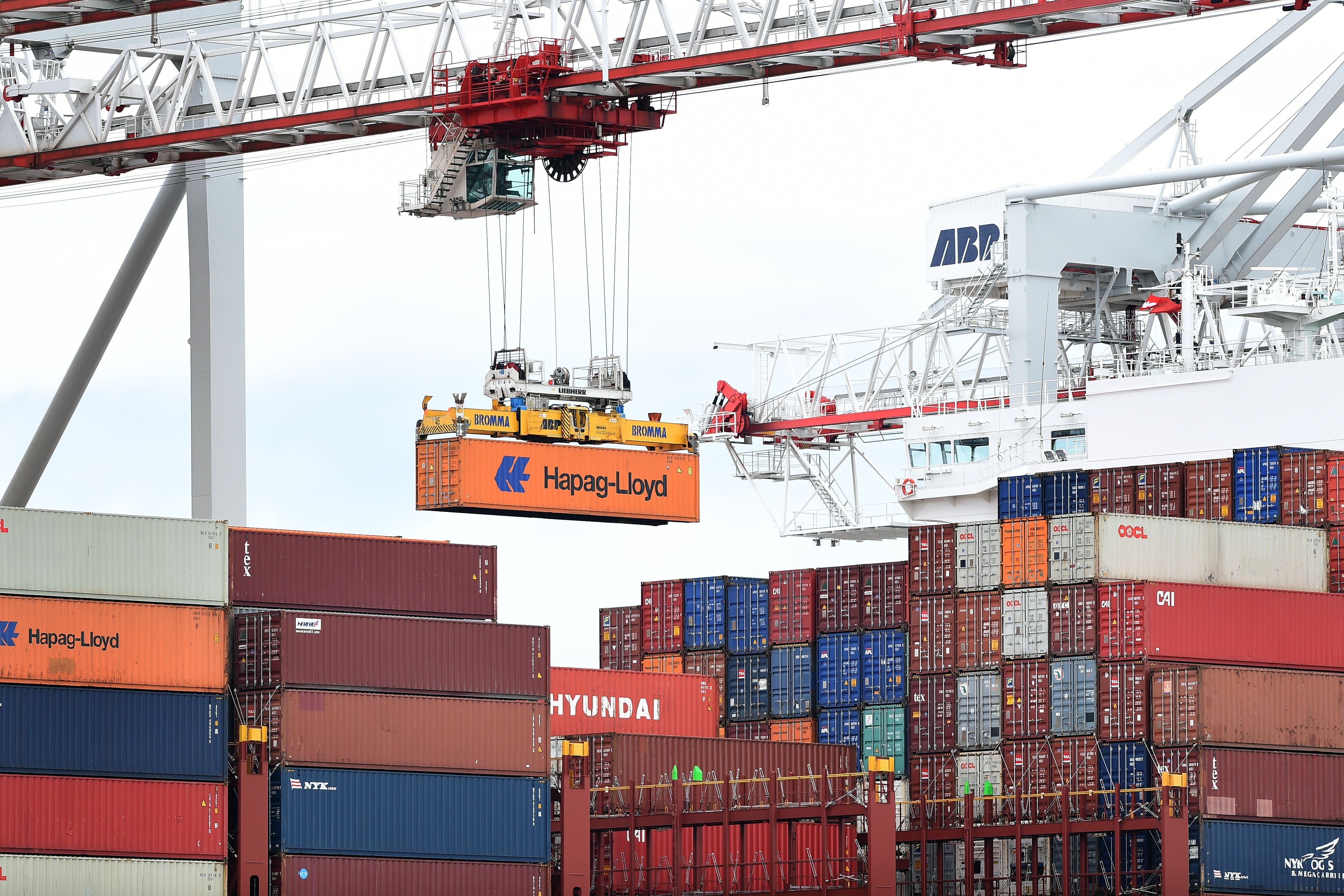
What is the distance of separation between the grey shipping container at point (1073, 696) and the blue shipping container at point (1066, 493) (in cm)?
562

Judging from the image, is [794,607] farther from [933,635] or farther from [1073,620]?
[1073,620]

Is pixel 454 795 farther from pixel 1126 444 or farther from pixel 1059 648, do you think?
pixel 1126 444

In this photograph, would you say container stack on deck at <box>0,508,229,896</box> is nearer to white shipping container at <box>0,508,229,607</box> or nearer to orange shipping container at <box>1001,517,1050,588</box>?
white shipping container at <box>0,508,229,607</box>

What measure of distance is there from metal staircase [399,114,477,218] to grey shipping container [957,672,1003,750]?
12356mm

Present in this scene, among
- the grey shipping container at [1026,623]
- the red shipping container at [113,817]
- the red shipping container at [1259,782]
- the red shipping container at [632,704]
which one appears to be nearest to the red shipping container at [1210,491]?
the grey shipping container at [1026,623]

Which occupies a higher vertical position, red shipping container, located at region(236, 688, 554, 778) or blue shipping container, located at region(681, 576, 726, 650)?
blue shipping container, located at region(681, 576, 726, 650)

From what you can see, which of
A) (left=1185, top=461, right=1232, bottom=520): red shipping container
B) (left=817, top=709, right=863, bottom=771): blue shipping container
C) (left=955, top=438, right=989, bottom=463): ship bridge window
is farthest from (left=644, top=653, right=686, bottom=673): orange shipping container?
(left=955, top=438, right=989, bottom=463): ship bridge window

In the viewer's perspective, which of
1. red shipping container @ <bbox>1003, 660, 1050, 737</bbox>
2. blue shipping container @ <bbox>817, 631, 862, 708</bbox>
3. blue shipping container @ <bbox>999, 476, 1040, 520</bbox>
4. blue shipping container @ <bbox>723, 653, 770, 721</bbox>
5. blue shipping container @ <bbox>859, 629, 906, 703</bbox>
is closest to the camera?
red shipping container @ <bbox>1003, 660, 1050, 737</bbox>

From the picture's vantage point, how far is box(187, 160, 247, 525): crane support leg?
48.8 meters

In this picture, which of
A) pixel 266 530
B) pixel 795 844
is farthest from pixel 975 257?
pixel 266 530

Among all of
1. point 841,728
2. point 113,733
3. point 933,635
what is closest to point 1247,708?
point 933,635

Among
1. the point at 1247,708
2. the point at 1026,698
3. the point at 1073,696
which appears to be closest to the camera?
the point at 1247,708

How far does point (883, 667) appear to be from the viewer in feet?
156

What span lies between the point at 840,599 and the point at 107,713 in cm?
1654
